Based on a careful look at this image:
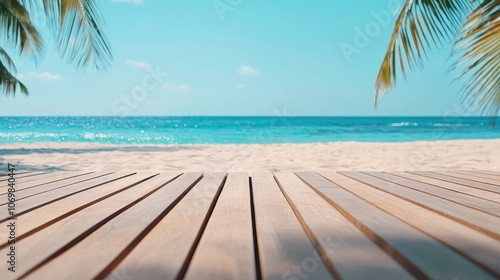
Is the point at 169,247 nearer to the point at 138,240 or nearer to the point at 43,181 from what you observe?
the point at 138,240

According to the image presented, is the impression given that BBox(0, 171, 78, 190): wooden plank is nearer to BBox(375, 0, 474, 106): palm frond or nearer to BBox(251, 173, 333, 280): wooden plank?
BBox(251, 173, 333, 280): wooden plank

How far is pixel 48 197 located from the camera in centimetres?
153

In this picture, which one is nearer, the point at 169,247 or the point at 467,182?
the point at 169,247

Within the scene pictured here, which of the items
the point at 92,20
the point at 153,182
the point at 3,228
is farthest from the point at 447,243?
the point at 92,20

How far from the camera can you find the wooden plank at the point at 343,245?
709mm

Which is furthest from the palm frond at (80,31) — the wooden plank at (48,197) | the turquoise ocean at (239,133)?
the turquoise ocean at (239,133)

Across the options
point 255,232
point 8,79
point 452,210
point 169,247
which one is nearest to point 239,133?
→ point 8,79

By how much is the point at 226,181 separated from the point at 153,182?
18.3 inches

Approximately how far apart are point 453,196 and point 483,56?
1.37 m

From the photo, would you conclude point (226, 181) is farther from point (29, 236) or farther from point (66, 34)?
point (66, 34)

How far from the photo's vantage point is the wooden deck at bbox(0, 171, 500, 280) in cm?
73

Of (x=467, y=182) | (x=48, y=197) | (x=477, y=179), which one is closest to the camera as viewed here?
(x=48, y=197)

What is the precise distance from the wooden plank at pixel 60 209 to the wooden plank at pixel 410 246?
3.56ft

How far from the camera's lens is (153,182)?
1.98 metres
